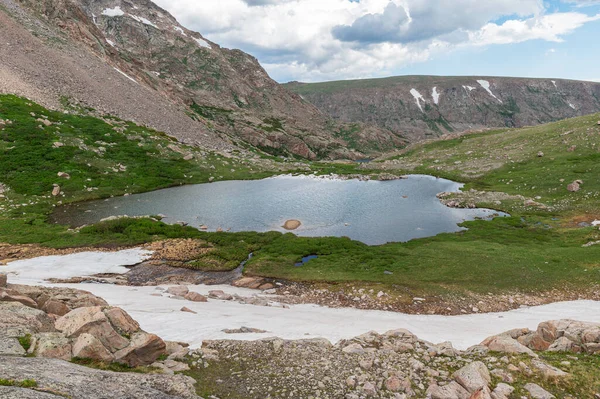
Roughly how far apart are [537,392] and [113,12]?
22102cm

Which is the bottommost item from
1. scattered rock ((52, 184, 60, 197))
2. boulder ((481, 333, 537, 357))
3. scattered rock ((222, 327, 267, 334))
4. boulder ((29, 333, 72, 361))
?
scattered rock ((222, 327, 267, 334))

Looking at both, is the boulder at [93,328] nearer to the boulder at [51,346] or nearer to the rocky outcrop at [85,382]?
the boulder at [51,346]

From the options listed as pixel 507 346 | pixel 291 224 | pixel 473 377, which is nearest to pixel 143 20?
pixel 291 224

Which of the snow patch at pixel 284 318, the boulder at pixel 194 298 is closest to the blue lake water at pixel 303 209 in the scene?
the snow patch at pixel 284 318

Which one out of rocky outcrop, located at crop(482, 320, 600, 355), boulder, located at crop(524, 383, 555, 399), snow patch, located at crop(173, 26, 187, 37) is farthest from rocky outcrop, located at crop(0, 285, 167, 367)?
snow patch, located at crop(173, 26, 187, 37)

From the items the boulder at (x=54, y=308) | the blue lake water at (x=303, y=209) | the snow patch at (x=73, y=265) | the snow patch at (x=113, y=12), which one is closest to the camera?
the boulder at (x=54, y=308)

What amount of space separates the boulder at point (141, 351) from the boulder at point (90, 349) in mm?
394

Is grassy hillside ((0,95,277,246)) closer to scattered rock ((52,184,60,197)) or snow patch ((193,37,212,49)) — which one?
scattered rock ((52,184,60,197))

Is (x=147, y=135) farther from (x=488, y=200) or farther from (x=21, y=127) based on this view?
(x=488, y=200)

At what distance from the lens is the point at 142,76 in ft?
409

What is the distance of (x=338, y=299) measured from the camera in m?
28.9

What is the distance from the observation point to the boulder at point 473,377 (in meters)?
11.9

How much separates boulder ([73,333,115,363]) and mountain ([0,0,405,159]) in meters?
89.4

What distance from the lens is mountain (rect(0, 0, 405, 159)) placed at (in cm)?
8631
